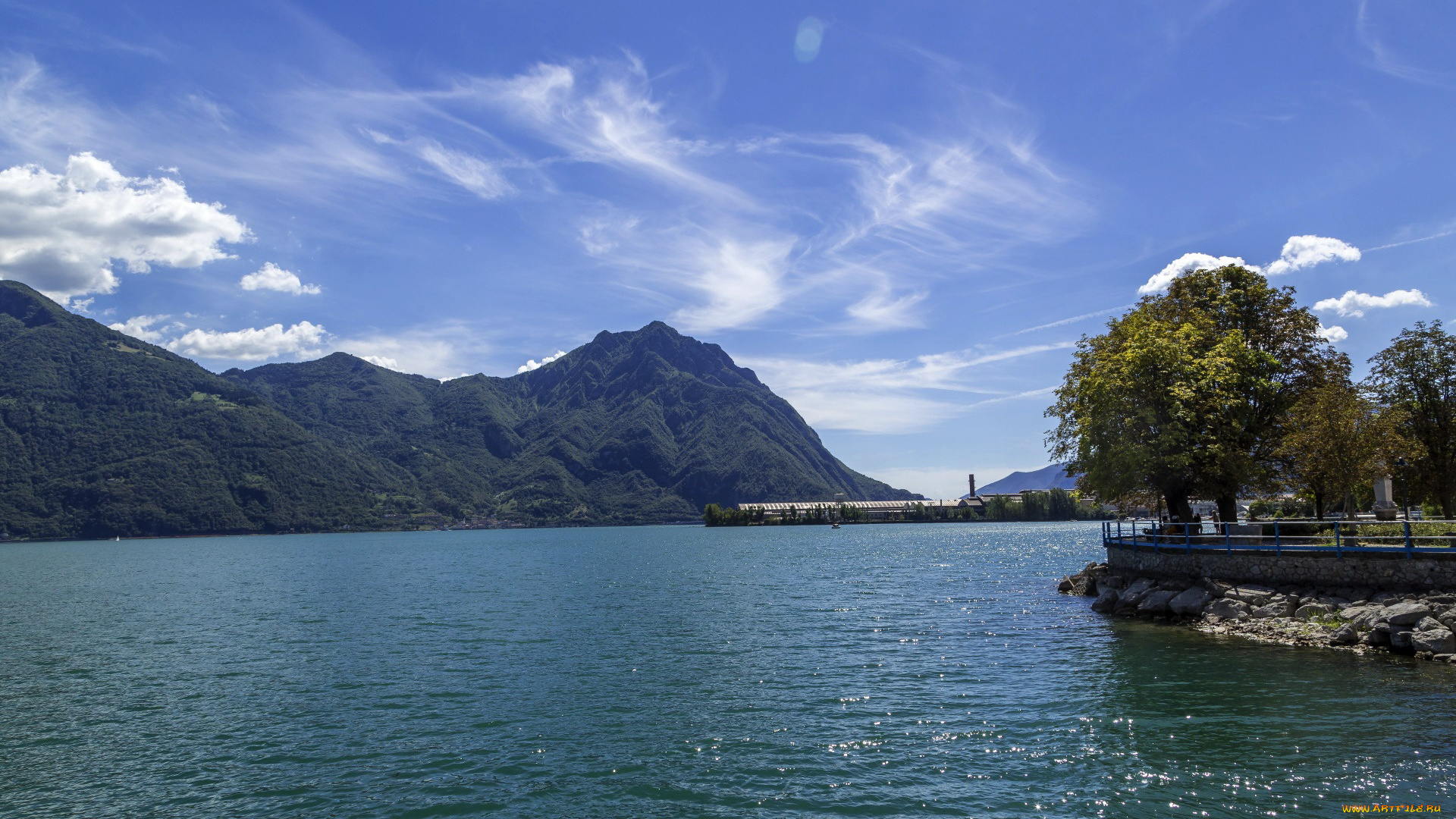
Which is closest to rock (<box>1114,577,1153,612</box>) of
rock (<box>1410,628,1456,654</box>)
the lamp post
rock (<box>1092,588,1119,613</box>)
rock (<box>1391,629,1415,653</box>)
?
rock (<box>1092,588,1119,613</box>)

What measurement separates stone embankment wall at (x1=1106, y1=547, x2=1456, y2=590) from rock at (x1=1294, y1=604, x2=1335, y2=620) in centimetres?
164

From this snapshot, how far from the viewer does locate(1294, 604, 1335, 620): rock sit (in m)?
32.0

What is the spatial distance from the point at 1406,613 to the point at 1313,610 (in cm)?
402

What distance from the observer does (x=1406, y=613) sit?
93.5ft

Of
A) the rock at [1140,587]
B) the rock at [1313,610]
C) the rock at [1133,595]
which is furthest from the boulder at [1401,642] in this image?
the rock at [1140,587]

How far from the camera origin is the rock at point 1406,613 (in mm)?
28281

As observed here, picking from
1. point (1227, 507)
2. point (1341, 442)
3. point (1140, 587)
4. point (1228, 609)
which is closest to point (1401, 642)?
point (1228, 609)

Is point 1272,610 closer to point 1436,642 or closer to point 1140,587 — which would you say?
point 1436,642

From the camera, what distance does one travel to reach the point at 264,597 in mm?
62375

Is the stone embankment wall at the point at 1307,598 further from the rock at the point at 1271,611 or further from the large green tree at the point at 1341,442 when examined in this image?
the large green tree at the point at 1341,442

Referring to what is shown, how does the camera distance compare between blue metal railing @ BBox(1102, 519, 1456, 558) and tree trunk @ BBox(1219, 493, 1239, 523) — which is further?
tree trunk @ BBox(1219, 493, 1239, 523)

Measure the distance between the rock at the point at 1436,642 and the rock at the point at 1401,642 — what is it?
0.33 metres

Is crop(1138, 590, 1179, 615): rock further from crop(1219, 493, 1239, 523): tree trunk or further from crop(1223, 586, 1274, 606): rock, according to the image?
crop(1219, 493, 1239, 523): tree trunk

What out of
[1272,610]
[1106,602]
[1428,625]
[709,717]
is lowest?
[709,717]
